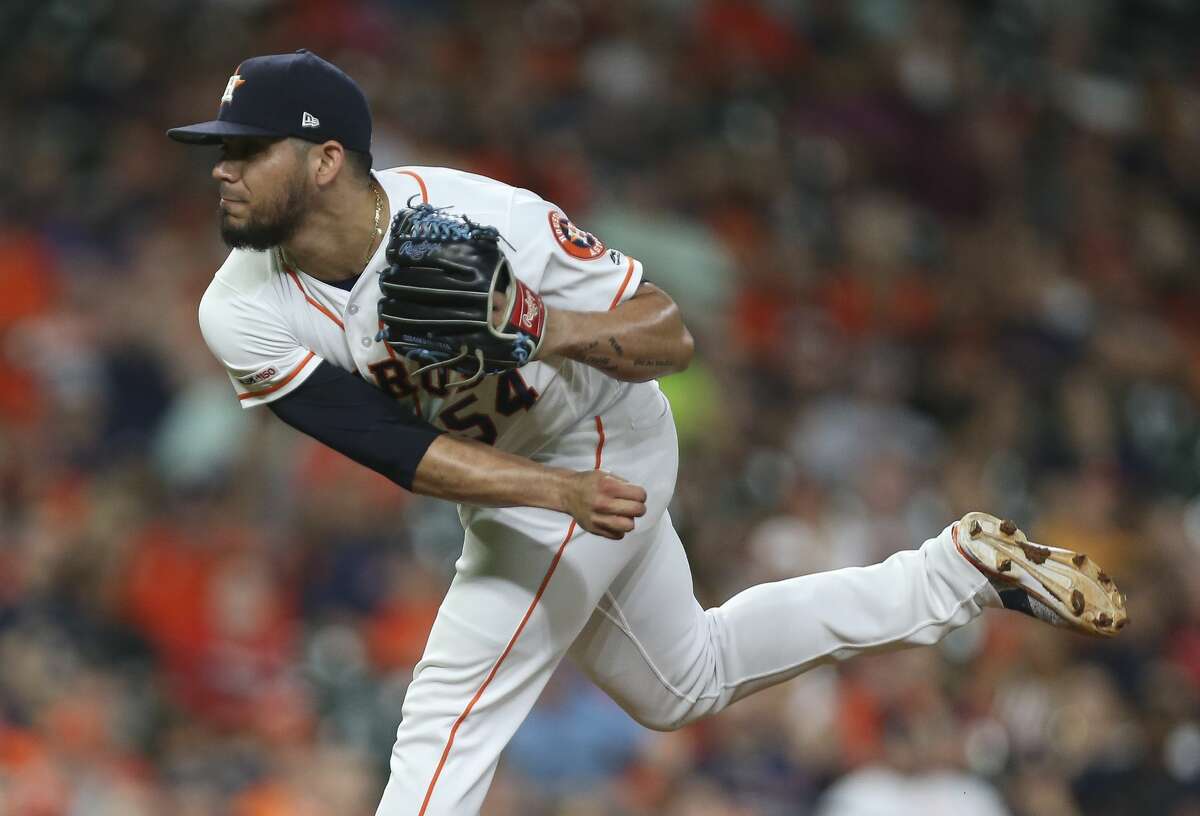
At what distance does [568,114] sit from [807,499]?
2.50 metres

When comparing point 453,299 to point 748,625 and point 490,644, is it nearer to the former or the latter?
point 490,644

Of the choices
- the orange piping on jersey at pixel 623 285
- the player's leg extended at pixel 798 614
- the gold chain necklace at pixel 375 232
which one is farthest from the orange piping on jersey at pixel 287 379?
the player's leg extended at pixel 798 614

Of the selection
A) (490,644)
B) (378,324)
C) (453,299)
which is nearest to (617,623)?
(490,644)

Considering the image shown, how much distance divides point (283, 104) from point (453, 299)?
54 cm

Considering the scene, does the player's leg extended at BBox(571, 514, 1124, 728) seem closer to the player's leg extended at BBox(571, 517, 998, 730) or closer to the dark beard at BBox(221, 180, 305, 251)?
the player's leg extended at BBox(571, 517, 998, 730)

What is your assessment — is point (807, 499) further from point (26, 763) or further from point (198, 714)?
point (26, 763)

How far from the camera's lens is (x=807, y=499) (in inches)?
259

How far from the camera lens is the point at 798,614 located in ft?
11.9

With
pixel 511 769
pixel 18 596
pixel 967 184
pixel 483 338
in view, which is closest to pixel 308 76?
pixel 483 338

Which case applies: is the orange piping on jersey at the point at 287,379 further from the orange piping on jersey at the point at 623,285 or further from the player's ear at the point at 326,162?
the orange piping on jersey at the point at 623,285

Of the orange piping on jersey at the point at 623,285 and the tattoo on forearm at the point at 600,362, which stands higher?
the orange piping on jersey at the point at 623,285

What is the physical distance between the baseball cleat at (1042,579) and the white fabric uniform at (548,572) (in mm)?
47

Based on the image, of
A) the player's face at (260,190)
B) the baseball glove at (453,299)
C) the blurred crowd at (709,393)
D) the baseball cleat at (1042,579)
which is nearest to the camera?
the baseball glove at (453,299)

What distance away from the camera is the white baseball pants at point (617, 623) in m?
3.36
